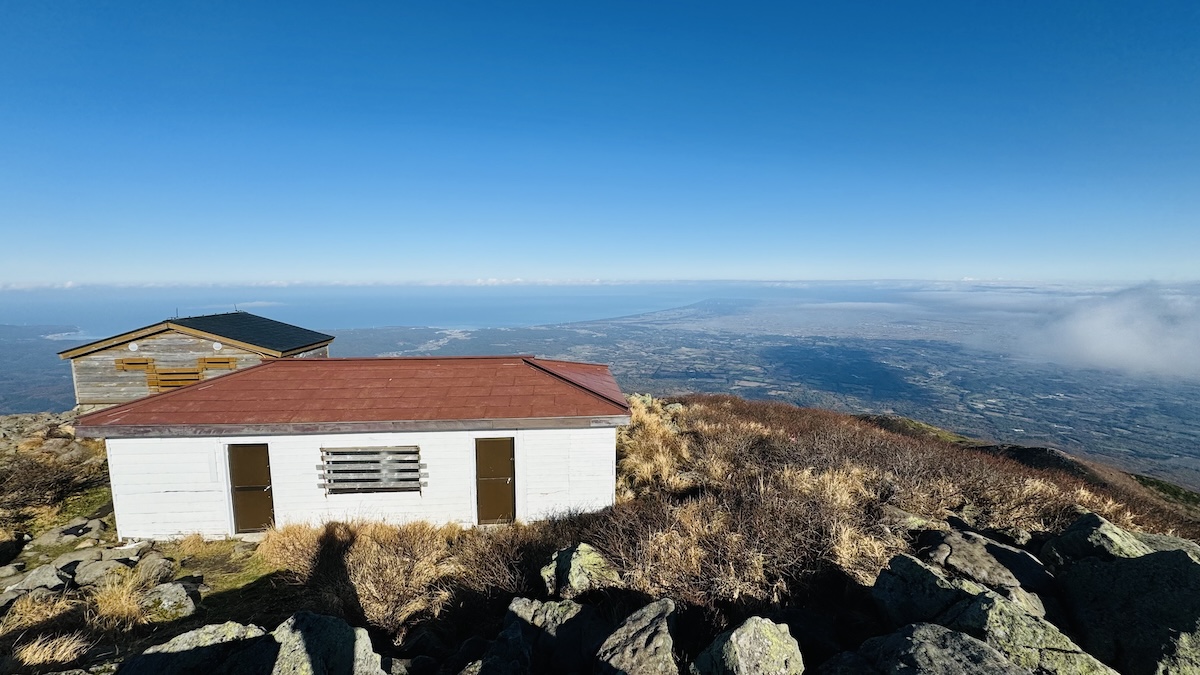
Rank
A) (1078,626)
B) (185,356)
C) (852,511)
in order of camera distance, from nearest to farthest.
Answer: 1. (1078,626)
2. (852,511)
3. (185,356)

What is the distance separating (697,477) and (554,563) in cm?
520

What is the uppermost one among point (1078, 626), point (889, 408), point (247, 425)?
point (247, 425)

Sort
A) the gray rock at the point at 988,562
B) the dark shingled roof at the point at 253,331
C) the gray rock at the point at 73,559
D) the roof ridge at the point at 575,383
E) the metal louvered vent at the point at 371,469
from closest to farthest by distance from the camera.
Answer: the gray rock at the point at 988,562 → the gray rock at the point at 73,559 → the metal louvered vent at the point at 371,469 → the roof ridge at the point at 575,383 → the dark shingled roof at the point at 253,331

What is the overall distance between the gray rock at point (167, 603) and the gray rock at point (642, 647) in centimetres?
724

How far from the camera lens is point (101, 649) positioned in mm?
6195

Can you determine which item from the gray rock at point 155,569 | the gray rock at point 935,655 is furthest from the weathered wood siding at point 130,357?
the gray rock at point 935,655

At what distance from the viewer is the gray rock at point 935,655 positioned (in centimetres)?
375

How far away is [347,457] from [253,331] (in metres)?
12.7

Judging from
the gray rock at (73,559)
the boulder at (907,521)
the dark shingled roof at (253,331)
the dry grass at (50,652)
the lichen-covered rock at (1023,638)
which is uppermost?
the dark shingled roof at (253,331)

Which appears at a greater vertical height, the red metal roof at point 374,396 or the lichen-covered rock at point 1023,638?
the red metal roof at point 374,396

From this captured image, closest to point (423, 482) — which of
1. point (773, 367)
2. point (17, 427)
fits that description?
point (17, 427)

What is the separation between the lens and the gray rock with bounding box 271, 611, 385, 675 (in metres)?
4.70

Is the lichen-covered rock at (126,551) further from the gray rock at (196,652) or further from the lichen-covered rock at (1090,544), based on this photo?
the lichen-covered rock at (1090,544)

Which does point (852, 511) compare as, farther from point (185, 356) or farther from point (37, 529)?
point (185, 356)
